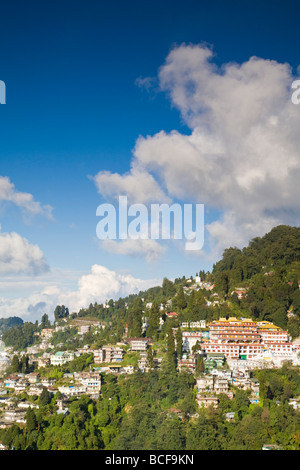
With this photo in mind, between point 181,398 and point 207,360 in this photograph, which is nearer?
point 181,398

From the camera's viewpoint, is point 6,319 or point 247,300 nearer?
point 247,300

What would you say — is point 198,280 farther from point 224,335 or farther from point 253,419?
point 253,419

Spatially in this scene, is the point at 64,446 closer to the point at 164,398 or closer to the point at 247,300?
the point at 164,398

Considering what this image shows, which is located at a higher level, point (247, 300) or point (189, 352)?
point (247, 300)

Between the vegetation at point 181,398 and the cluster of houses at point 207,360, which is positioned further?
the cluster of houses at point 207,360

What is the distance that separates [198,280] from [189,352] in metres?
21.0

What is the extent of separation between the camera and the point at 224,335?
115 feet

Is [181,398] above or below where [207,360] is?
below

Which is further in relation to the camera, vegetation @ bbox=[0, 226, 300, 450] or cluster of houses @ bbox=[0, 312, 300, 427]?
cluster of houses @ bbox=[0, 312, 300, 427]

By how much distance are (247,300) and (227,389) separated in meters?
11.4
